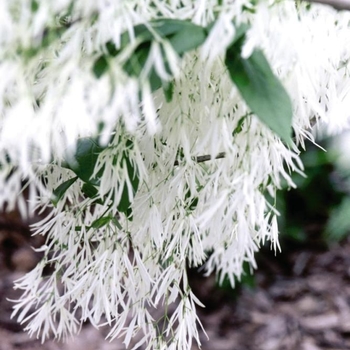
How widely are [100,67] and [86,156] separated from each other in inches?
6.2

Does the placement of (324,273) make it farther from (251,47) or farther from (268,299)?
(251,47)

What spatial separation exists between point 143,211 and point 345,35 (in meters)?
0.21

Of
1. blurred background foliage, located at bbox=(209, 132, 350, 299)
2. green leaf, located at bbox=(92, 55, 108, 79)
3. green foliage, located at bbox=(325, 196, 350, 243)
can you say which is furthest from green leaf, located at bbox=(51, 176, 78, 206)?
green foliage, located at bbox=(325, 196, 350, 243)

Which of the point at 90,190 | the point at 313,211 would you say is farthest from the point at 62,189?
the point at 313,211

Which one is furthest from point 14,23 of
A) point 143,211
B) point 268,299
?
point 268,299

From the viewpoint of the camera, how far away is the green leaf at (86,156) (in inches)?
17.1

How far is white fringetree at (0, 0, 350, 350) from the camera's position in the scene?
0.93 feet

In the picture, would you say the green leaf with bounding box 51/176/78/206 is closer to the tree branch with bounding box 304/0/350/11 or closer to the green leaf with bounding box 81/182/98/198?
the green leaf with bounding box 81/182/98/198

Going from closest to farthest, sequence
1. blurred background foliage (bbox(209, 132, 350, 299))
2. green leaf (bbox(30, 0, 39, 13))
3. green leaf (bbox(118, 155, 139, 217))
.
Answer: green leaf (bbox(30, 0, 39, 13)), green leaf (bbox(118, 155, 139, 217)), blurred background foliage (bbox(209, 132, 350, 299))

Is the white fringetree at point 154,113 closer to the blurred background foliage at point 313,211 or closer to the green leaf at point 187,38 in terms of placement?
the green leaf at point 187,38

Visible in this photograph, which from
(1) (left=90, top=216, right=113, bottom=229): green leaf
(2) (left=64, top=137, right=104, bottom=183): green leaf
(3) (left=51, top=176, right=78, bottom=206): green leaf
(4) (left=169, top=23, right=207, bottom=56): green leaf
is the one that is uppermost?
(4) (left=169, top=23, right=207, bottom=56): green leaf

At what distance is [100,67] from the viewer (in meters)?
Answer: 0.29

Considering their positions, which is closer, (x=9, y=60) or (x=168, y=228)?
(x=9, y=60)

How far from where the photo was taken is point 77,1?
29 centimetres
